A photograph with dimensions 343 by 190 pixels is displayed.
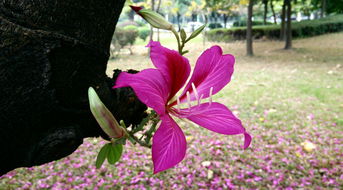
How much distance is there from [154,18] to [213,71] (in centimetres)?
16

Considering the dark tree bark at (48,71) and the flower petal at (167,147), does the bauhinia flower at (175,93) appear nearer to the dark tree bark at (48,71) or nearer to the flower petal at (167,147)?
the flower petal at (167,147)

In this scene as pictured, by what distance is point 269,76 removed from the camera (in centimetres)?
731

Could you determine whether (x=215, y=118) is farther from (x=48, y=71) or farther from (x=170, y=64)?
(x=48, y=71)

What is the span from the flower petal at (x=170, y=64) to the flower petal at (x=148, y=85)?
0.05ft

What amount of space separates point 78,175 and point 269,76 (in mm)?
5578

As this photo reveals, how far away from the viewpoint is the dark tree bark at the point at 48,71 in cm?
60

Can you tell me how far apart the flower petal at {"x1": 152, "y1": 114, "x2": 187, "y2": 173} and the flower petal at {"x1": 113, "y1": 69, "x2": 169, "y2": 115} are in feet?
0.10

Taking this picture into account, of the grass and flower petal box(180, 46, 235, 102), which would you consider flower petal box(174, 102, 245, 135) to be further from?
the grass

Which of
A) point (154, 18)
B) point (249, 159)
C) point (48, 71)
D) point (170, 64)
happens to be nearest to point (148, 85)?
point (170, 64)

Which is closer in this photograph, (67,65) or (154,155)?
(154,155)

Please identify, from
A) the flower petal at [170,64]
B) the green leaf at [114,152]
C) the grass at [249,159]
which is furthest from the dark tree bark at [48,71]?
the grass at [249,159]

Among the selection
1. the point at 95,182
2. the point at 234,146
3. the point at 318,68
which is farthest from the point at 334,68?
the point at 95,182

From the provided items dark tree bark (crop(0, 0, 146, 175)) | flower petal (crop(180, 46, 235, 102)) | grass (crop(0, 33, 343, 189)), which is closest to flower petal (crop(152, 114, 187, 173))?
flower petal (crop(180, 46, 235, 102))

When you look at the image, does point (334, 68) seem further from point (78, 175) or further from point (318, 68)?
point (78, 175)
